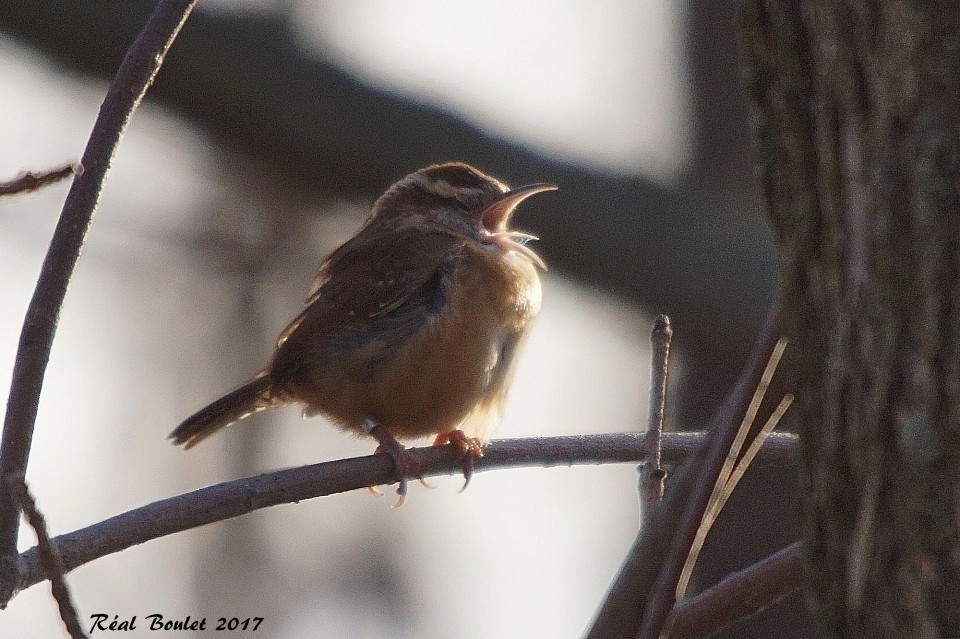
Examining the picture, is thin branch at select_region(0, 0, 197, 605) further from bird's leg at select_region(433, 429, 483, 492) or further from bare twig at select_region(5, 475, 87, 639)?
bird's leg at select_region(433, 429, 483, 492)

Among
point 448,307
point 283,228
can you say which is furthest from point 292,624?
point 448,307

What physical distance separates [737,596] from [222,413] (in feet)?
9.13

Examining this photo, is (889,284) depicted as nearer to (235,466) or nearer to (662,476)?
(662,476)

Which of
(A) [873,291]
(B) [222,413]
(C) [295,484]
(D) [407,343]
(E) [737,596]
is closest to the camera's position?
(A) [873,291]

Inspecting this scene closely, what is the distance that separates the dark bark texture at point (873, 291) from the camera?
145 centimetres

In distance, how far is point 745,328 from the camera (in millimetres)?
6582

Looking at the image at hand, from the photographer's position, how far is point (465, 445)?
4.02 meters

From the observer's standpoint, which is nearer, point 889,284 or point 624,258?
point 889,284

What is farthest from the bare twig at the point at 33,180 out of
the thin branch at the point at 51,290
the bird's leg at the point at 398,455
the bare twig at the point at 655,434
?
the bird's leg at the point at 398,455

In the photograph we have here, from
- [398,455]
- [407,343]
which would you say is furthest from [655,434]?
[407,343]

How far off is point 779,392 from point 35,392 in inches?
51.1

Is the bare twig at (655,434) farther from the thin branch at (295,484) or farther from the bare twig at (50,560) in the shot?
the bare twig at (50,560)

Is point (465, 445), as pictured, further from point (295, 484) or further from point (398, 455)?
point (295, 484)

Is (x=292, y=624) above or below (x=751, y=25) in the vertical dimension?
above
